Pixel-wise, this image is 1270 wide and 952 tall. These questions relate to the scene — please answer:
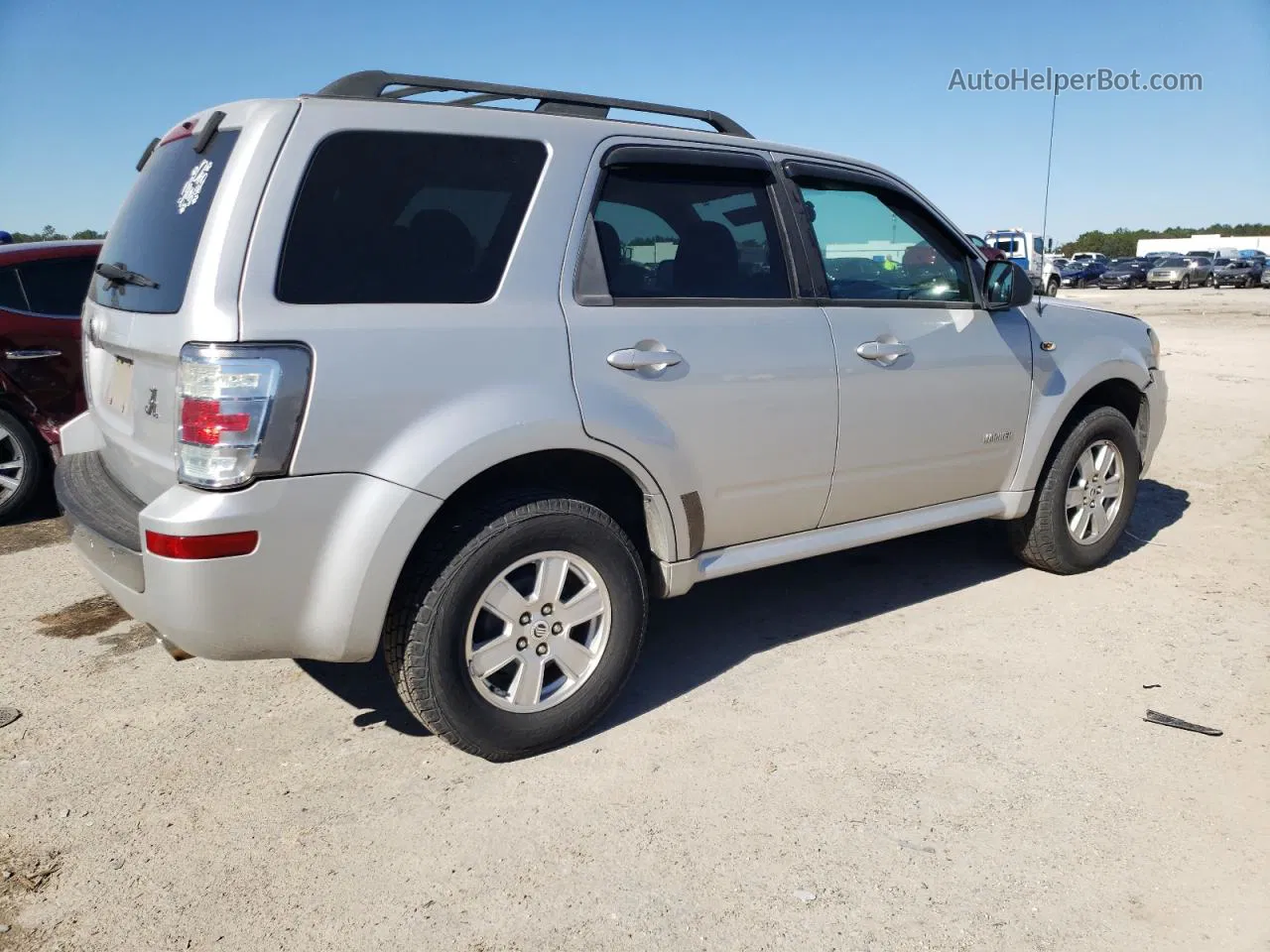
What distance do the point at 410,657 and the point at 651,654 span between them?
1319mm

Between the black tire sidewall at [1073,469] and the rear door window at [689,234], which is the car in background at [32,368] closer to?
the rear door window at [689,234]

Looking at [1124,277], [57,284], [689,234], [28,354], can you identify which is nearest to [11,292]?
[57,284]

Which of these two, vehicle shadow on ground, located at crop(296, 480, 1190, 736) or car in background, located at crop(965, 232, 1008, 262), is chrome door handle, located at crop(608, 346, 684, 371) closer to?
vehicle shadow on ground, located at crop(296, 480, 1190, 736)

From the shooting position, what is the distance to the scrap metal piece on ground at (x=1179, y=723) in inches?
126

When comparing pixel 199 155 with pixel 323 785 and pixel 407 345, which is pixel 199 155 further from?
pixel 323 785

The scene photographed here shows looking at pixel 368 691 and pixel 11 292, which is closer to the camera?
pixel 368 691

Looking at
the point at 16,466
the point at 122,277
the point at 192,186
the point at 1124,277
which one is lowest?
the point at 16,466

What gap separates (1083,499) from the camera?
4.73 metres

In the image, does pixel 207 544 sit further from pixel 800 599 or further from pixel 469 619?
pixel 800 599

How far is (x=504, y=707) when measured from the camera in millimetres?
2992

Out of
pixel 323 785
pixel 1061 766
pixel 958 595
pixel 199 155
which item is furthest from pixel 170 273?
pixel 958 595

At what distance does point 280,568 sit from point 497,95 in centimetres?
161

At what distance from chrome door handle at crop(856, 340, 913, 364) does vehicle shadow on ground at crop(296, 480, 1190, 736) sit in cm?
115

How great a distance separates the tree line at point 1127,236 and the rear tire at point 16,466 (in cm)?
8502
